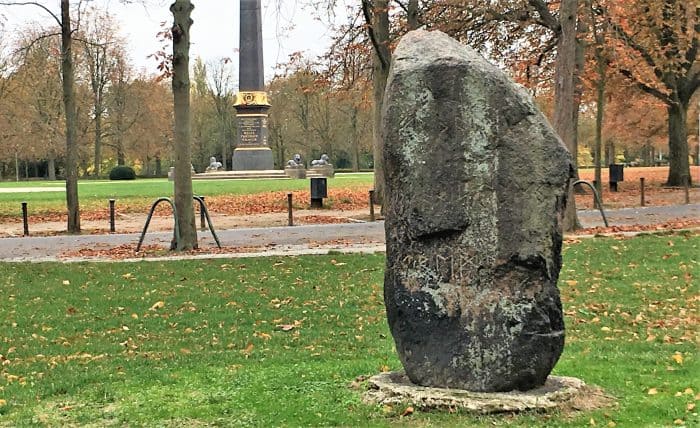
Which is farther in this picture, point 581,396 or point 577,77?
→ point 577,77

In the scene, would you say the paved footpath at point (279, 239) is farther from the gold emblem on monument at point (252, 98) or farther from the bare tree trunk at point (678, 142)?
the gold emblem on monument at point (252, 98)

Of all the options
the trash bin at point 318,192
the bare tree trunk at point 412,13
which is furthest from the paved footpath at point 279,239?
the trash bin at point 318,192

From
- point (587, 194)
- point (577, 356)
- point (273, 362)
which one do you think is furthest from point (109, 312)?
point (587, 194)

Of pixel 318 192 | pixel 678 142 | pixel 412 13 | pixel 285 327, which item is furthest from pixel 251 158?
pixel 285 327

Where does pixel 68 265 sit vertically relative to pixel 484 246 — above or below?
below

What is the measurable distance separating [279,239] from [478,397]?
1282 centimetres

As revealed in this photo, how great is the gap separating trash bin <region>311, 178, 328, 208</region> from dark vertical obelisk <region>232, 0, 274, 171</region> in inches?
802

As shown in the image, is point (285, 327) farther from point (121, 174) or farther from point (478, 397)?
point (121, 174)

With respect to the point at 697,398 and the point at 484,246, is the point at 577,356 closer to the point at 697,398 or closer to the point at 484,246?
the point at 697,398

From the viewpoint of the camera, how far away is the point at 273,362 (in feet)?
22.7

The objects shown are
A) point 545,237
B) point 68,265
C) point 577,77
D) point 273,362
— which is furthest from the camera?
point 577,77

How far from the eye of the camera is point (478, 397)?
508 cm

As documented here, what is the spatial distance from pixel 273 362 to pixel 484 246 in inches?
97.6

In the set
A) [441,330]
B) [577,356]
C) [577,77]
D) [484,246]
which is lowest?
[577,356]
